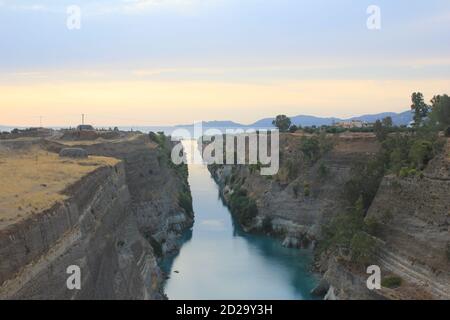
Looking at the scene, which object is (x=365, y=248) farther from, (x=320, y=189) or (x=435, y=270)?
(x=320, y=189)

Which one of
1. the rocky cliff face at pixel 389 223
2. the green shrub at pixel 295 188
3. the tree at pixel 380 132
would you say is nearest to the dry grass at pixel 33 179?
the rocky cliff face at pixel 389 223

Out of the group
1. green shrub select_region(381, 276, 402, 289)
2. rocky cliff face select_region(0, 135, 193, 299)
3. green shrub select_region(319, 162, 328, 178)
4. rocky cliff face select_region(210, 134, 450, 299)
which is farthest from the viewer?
green shrub select_region(319, 162, 328, 178)

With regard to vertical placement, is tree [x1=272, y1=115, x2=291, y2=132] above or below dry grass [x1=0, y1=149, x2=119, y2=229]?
above

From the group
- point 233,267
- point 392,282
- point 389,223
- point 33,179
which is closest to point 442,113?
point 389,223

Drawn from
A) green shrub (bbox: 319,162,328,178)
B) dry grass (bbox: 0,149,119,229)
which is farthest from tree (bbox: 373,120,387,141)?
dry grass (bbox: 0,149,119,229)

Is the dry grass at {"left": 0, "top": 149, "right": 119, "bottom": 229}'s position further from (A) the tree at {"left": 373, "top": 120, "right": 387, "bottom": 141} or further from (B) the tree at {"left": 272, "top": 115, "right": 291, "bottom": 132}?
(B) the tree at {"left": 272, "top": 115, "right": 291, "bottom": 132}
